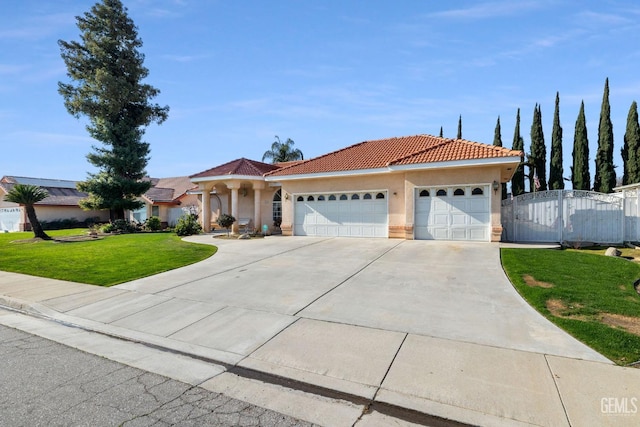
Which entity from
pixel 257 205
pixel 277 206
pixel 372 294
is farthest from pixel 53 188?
pixel 372 294

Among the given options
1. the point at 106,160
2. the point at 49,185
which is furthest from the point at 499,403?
the point at 49,185

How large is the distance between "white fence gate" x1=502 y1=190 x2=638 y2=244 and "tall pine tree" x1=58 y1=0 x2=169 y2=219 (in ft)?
88.1

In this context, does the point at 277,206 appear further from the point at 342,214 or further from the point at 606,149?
the point at 606,149

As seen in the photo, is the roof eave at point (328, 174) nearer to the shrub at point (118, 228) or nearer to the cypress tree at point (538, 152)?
the shrub at point (118, 228)

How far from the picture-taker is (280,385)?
3.89 m

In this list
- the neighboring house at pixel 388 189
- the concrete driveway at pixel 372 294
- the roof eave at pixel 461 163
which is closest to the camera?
the concrete driveway at pixel 372 294

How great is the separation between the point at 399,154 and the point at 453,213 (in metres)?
4.75

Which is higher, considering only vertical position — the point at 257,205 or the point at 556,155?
the point at 556,155

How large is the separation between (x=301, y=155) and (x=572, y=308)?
1274 inches

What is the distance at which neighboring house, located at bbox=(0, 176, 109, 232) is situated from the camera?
107 ft

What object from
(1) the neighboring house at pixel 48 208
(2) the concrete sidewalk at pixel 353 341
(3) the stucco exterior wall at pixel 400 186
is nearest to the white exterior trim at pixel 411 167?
(3) the stucco exterior wall at pixel 400 186

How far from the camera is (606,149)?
88.5 feet

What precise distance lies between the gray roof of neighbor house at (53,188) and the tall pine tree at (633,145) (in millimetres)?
51154

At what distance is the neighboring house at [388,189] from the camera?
14.1m
